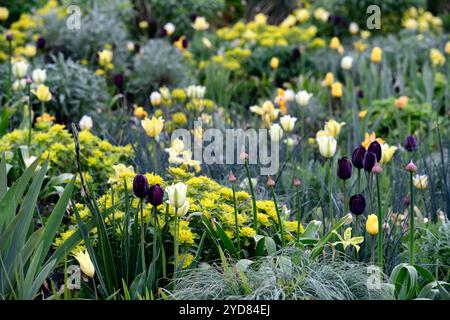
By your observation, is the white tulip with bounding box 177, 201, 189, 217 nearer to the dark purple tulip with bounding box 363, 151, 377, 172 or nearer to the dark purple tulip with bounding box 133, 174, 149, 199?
the dark purple tulip with bounding box 133, 174, 149, 199

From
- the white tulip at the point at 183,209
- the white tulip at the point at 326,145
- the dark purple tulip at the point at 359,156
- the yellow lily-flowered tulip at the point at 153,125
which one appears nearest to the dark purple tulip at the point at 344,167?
the dark purple tulip at the point at 359,156

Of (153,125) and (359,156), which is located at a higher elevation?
(153,125)

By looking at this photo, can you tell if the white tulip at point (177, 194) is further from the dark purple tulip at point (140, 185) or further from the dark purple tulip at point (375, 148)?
the dark purple tulip at point (375, 148)

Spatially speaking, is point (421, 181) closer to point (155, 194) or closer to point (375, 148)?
point (375, 148)

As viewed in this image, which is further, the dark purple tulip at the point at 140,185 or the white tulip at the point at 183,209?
the white tulip at the point at 183,209

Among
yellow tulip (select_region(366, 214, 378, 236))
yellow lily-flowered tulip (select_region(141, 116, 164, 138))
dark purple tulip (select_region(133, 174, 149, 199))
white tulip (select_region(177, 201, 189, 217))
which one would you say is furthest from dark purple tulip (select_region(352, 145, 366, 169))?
yellow lily-flowered tulip (select_region(141, 116, 164, 138))

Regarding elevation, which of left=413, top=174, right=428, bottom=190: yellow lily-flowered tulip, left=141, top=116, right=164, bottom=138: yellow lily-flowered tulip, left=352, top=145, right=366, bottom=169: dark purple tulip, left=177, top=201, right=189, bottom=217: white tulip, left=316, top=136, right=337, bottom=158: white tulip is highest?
left=141, top=116, right=164, bottom=138: yellow lily-flowered tulip

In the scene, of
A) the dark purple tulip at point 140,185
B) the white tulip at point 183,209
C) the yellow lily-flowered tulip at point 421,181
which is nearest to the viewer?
the dark purple tulip at point 140,185

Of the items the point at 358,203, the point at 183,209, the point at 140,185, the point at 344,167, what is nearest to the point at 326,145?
the point at 344,167

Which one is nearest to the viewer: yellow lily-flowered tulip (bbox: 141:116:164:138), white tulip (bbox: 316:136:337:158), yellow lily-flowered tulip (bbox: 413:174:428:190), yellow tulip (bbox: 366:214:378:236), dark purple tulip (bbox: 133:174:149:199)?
dark purple tulip (bbox: 133:174:149:199)

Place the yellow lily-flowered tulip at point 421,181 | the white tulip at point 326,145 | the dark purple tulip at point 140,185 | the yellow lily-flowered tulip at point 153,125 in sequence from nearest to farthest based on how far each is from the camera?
the dark purple tulip at point 140,185 < the white tulip at point 326,145 < the yellow lily-flowered tulip at point 153,125 < the yellow lily-flowered tulip at point 421,181

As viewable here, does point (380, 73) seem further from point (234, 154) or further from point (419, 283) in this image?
point (419, 283)
